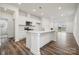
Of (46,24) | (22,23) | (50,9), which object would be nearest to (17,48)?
(22,23)

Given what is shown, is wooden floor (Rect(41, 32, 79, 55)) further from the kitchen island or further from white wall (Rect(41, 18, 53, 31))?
white wall (Rect(41, 18, 53, 31))

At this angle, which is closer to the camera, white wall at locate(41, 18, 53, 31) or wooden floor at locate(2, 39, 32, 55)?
wooden floor at locate(2, 39, 32, 55)

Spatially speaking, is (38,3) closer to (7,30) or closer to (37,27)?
(37,27)

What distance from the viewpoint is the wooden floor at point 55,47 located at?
7.92 feet

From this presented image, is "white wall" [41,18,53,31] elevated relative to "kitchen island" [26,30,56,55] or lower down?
elevated

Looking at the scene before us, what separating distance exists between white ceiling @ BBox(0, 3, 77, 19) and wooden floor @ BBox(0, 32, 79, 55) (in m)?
0.52

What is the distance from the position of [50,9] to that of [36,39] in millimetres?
857

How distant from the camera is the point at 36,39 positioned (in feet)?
8.25

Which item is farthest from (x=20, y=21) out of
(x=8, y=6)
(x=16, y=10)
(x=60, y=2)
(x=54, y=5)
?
(x=60, y=2)

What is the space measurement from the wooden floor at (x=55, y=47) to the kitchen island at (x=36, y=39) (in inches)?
3.7

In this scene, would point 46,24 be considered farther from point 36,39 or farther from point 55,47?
point 55,47

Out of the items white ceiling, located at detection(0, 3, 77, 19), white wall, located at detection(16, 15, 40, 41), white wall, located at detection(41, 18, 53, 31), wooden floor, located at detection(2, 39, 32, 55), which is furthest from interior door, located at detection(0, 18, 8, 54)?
white wall, located at detection(41, 18, 53, 31)

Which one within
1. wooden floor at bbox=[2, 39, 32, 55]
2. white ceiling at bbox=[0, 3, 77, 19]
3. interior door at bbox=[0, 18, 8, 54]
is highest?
white ceiling at bbox=[0, 3, 77, 19]

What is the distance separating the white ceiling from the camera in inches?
94.6
